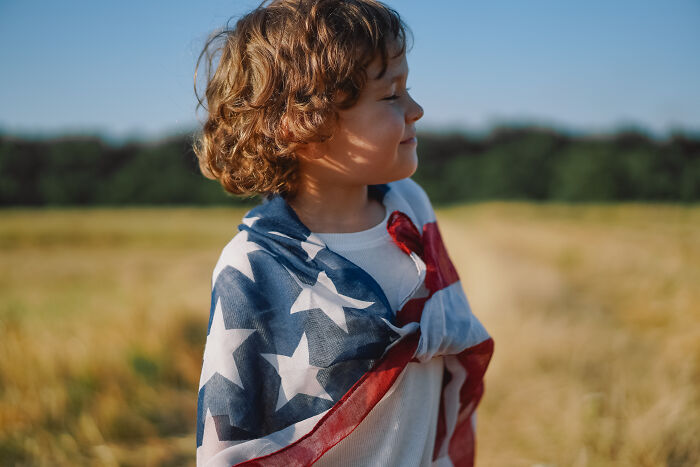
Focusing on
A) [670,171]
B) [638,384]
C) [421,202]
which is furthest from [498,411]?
[670,171]

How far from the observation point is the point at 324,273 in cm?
107

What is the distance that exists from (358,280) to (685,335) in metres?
2.97

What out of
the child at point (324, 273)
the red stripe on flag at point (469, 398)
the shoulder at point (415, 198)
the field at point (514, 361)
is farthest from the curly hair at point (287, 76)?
the field at point (514, 361)

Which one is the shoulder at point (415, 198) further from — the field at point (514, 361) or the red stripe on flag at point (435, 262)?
the field at point (514, 361)

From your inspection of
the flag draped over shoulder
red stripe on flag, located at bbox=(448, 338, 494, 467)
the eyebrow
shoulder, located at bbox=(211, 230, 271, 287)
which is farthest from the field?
the eyebrow

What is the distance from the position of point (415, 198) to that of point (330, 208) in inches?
12.3

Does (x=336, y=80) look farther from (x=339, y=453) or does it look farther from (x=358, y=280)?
(x=339, y=453)

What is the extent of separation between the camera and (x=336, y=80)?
109cm

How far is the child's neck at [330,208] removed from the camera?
4.00ft

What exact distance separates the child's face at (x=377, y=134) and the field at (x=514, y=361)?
185 cm

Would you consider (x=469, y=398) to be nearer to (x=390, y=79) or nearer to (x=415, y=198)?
(x=415, y=198)

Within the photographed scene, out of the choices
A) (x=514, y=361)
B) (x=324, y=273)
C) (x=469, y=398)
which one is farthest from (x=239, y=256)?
(x=514, y=361)

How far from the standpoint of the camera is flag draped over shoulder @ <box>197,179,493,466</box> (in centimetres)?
101

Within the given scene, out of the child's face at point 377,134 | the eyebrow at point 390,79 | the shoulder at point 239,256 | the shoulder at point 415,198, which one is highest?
the eyebrow at point 390,79
